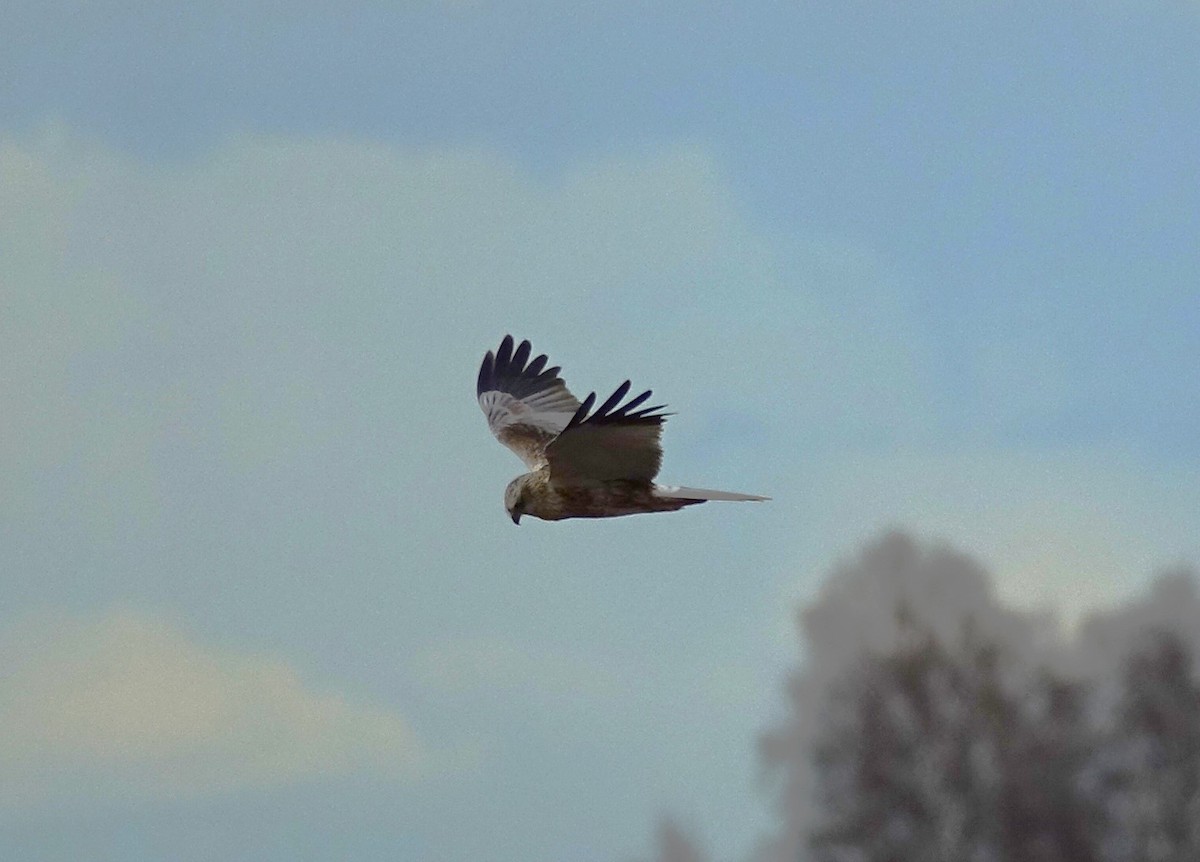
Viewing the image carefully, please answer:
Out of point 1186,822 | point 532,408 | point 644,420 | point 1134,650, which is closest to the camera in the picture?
point 644,420

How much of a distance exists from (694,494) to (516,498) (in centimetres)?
86

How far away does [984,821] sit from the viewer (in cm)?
2061

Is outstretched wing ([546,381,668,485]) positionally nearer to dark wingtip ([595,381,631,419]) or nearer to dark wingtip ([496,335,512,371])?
dark wingtip ([595,381,631,419])

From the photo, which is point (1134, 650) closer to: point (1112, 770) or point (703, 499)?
point (1112, 770)

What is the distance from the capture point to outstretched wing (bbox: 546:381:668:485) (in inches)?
335

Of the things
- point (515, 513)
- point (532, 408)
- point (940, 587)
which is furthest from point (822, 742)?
point (515, 513)

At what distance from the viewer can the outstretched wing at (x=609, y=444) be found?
8.50 m

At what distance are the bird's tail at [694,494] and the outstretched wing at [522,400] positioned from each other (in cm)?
146

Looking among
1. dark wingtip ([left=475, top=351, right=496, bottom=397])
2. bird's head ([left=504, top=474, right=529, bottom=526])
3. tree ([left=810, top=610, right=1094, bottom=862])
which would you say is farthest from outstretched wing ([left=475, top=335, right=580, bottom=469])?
tree ([left=810, top=610, right=1094, bottom=862])

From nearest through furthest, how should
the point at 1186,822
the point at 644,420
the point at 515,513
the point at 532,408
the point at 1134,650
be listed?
the point at 644,420
the point at 515,513
the point at 532,408
the point at 1186,822
the point at 1134,650

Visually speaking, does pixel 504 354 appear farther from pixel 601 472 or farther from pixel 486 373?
pixel 601 472

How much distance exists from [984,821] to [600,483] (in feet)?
41.6

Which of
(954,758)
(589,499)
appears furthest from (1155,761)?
(589,499)

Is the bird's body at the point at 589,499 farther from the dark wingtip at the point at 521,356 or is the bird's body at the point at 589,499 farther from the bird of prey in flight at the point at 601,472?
the dark wingtip at the point at 521,356
